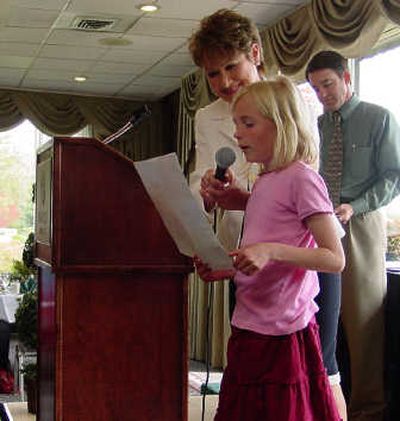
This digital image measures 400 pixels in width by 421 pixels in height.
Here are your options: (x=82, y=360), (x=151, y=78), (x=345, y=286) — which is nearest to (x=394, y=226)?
(x=345, y=286)

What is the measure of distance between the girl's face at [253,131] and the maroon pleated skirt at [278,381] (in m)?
0.36

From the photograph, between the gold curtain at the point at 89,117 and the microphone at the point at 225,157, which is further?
the gold curtain at the point at 89,117

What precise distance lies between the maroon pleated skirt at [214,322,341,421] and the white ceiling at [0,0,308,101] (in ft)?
12.5

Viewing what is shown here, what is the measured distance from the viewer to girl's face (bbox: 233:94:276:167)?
1.55 meters

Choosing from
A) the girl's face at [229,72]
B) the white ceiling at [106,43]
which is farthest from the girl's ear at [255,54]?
the white ceiling at [106,43]

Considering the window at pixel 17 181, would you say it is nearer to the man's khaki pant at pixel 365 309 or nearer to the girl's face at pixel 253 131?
the man's khaki pant at pixel 365 309

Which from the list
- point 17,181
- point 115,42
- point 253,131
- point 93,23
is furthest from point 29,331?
point 17,181

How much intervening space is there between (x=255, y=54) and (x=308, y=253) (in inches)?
27.7

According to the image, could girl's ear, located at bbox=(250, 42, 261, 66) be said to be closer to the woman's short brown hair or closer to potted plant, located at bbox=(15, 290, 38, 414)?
the woman's short brown hair

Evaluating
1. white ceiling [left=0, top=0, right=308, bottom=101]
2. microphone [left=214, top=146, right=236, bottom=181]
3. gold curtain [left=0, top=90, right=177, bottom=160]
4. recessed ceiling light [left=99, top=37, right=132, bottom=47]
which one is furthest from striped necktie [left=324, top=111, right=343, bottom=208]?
gold curtain [left=0, top=90, right=177, bottom=160]

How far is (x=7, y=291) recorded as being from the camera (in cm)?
712

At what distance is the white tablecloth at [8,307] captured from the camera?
6.43 m

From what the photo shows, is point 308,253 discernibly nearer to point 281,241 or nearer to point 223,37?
point 281,241

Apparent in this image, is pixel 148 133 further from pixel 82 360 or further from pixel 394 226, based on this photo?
pixel 82 360
